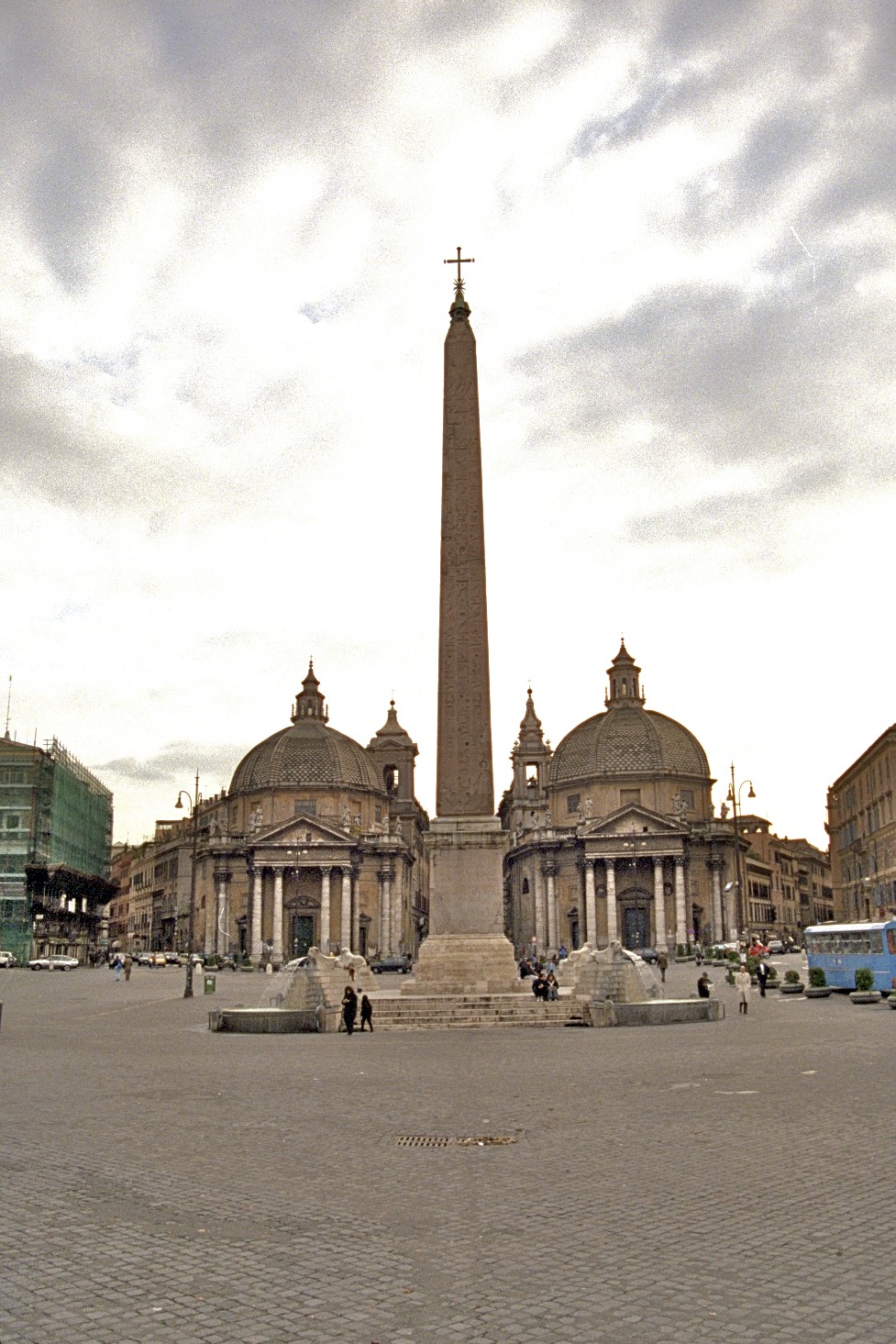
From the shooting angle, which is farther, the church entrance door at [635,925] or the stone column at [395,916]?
the stone column at [395,916]

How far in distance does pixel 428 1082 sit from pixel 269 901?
261 ft

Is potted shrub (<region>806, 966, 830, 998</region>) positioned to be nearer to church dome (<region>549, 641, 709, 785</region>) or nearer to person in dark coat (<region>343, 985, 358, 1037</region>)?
person in dark coat (<region>343, 985, 358, 1037</region>)

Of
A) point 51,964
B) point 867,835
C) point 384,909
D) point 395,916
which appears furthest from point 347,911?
point 867,835

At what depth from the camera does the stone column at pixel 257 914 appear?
91500 millimetres

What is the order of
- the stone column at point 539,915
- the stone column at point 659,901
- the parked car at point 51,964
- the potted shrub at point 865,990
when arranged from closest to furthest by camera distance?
1. the potted shrub at point 865,990
2. the parked car at point 51,964
3. the stone column at point 659,901
4. the stone column at point 539,915

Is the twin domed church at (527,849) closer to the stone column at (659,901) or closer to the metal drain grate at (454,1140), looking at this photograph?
the stone column at (659,901)

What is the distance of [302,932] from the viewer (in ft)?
309

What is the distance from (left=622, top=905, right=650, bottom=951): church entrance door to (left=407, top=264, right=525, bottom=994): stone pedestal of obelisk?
65.7 meters

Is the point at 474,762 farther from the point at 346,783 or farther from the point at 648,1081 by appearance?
the point at 346,783

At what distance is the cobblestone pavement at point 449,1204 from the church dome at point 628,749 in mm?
81279

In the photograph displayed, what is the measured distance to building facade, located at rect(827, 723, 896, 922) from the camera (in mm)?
61938

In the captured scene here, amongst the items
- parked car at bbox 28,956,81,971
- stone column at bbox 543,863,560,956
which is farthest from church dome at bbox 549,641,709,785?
parked car at bbox 28,956,81,971

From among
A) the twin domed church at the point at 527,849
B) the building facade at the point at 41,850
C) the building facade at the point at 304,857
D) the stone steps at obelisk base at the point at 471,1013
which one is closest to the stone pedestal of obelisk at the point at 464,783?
the stone steps at obelisk base at the point at 471,1013

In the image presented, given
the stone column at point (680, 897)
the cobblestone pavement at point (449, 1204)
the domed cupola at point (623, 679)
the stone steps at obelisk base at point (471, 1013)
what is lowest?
the cobblestone pavement at point (449, 1204)
